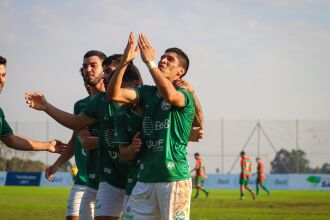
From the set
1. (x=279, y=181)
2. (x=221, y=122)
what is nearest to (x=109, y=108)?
(x=279, y=181)

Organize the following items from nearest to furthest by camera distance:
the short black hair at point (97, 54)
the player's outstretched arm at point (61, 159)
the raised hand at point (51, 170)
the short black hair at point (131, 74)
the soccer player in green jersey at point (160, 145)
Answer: the soccer player in green jersey at point (160, 145), the short black hair at point (131, 74), the short black hair at point (97, 54), the player's outstretched arm at point (61, 159), the raised hand at point (51, 170)

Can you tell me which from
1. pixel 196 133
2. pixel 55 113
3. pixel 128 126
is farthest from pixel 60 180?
pixel 128 126

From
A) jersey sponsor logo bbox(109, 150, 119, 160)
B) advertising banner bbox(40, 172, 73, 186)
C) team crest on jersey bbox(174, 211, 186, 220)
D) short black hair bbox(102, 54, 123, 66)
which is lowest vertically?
advertising banner bbox(40, 172, 73, 186)

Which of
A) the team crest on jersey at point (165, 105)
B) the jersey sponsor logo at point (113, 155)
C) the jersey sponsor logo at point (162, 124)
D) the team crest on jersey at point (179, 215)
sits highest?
the team crest on jersey at point (165, 105)

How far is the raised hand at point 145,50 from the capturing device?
21.6 ft

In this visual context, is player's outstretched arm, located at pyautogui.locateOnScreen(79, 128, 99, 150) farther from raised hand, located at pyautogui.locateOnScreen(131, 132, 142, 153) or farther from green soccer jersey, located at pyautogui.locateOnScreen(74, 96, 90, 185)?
raised hand, located at pyautogui.locateOnScreen(131, 132, 142, 153)

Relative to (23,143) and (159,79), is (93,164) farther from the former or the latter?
(159,79)

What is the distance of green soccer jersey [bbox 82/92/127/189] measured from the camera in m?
8.14

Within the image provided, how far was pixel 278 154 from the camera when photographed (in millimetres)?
59031

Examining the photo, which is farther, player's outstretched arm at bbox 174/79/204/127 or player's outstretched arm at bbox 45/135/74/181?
player's outstretched arm at bbox 45/135/74/181

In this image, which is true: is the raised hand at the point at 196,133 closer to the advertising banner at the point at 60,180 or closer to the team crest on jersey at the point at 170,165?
the team crest on jersey at the point at 170,165

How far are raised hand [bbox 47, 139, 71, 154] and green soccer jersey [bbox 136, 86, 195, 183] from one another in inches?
106

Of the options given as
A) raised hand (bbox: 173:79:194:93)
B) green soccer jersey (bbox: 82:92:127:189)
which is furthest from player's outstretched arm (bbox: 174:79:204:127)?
green soccer jersey (bbox: 82:92:127:189)

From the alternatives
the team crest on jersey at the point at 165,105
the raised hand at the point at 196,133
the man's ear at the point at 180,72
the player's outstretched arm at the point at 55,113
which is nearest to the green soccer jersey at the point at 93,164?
the player's outstretched arm at the point at 55,113
